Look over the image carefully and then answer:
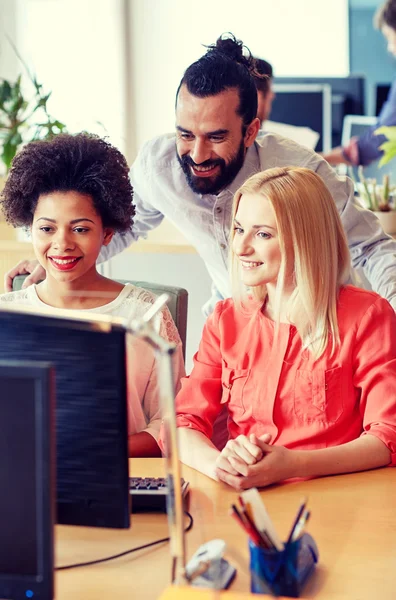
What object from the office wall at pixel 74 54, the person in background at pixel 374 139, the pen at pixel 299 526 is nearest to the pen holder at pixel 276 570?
the pen at pixel 299 526

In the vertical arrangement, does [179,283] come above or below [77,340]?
below

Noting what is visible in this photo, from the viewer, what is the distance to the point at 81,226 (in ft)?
5.56

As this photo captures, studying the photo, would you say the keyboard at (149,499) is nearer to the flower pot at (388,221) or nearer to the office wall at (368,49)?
the flower pot at (388,221)

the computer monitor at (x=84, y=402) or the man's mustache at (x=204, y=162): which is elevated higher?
the man's mustache at (x=204, y=162)

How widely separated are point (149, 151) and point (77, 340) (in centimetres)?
133

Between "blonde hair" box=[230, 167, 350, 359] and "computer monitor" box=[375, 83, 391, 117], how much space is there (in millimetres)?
3725

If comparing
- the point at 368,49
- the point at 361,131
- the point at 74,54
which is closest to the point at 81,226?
the point at 361,131

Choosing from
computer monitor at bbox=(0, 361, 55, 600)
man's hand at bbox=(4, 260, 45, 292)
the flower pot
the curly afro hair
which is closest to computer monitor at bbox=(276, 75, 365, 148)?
the flower pot

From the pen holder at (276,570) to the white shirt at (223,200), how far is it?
3.83 ft

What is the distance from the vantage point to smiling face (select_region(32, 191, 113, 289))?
168 cm

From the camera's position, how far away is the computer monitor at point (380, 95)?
16.8ft

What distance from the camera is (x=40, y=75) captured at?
491cm

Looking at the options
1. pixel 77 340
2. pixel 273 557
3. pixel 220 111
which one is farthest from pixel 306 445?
pixel 220 111

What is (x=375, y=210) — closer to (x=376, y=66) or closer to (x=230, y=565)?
(x=230, y=565)
